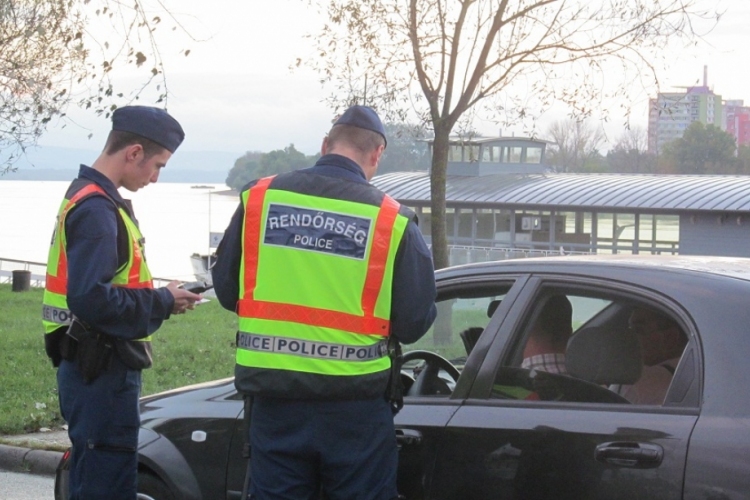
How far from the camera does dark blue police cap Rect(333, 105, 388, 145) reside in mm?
3537

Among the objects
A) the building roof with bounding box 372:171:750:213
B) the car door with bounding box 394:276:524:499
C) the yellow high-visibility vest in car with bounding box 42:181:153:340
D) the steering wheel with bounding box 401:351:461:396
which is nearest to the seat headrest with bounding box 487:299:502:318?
the car door with bounding box 394:276:524:499

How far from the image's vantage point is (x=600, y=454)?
10.5 ft

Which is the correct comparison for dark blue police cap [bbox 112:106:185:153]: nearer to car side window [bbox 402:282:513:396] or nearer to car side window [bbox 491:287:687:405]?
car side window [bbox 402:282:513:396]

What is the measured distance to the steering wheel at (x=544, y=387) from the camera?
351cm

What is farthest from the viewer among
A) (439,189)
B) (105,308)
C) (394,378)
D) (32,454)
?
(439,189)

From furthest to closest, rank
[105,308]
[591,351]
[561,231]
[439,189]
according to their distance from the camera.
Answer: [561,231]
[439,189]
[591,351]
[105,308]

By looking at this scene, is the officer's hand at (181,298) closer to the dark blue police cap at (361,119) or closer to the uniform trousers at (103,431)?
the uniform trousers at (103,431)

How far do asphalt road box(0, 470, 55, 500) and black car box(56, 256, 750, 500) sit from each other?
2.51 meters

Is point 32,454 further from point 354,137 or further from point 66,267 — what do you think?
point 354,137

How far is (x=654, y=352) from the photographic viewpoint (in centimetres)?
365

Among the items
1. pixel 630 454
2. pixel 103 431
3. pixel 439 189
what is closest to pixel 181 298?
pixel 103 431

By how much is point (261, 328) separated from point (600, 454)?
3.73 ft

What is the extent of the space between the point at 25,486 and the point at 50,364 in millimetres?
4493

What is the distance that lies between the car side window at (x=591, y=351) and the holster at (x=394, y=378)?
0.39 m
